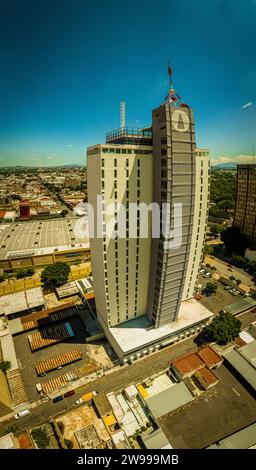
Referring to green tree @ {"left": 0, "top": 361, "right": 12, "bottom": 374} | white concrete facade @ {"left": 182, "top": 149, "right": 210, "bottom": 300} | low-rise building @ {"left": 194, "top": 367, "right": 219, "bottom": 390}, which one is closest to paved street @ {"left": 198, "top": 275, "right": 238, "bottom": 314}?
white concrete facade @ {"left": 182, "top": 149, "right": 210, "bottom": 300}

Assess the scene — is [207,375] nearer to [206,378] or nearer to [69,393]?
[206,378]

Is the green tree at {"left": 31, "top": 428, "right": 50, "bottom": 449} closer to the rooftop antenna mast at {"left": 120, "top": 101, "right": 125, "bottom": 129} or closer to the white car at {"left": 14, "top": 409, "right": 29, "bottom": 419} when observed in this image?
the white car at {"left": 14, "top": 409, "right": 29, "bottom": 419}

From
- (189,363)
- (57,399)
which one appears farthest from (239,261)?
(57,399)

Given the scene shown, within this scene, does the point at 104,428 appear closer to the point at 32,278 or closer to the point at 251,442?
the point at 251,442

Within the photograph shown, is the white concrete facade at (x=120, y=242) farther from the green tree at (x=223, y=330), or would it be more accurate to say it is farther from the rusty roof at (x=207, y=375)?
the rusty roof at (x=207, y=375)

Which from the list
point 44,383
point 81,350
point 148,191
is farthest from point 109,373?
point 148,191
